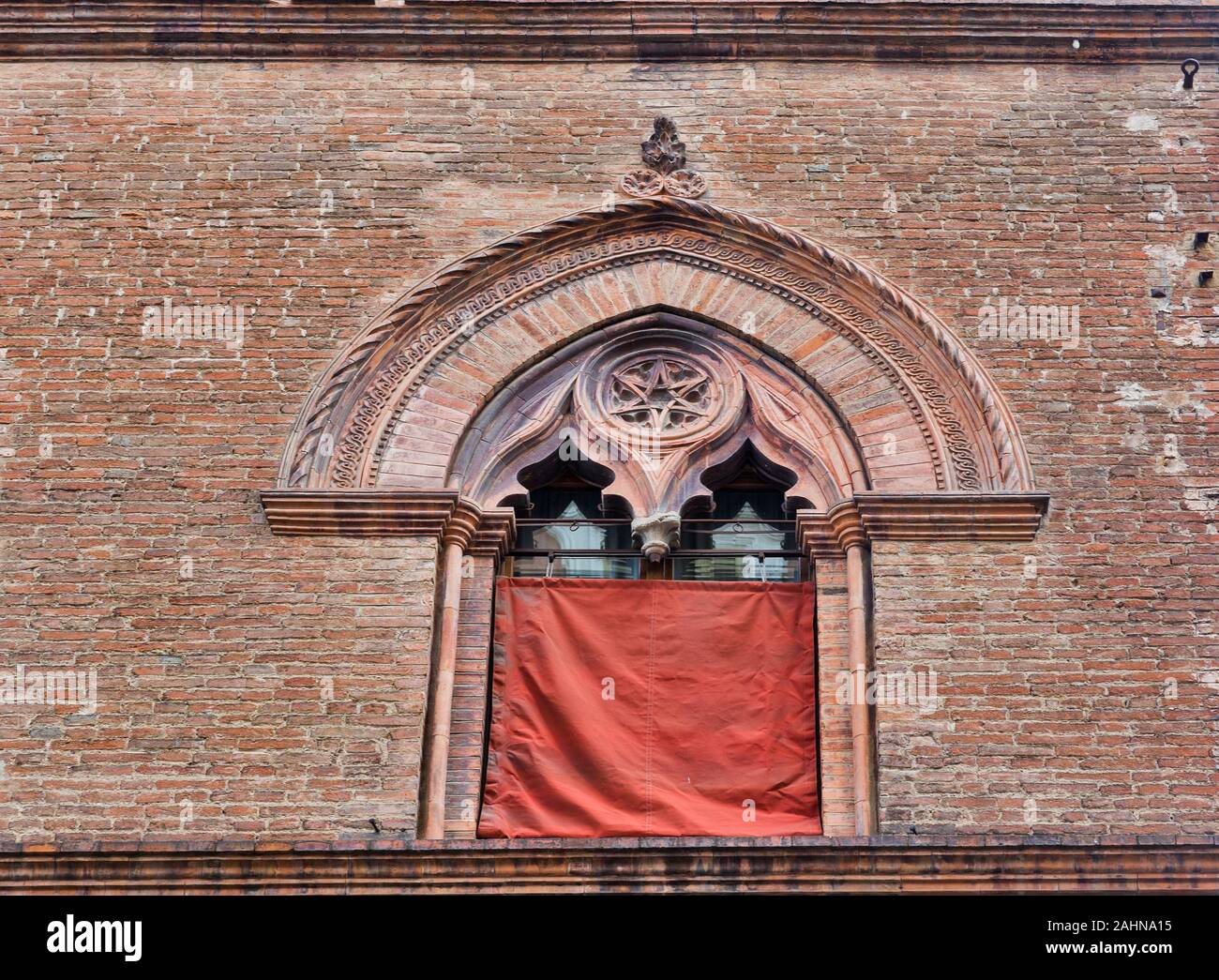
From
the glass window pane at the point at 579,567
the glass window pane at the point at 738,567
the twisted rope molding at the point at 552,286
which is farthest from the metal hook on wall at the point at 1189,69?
the glass window pane at the point at 579,567

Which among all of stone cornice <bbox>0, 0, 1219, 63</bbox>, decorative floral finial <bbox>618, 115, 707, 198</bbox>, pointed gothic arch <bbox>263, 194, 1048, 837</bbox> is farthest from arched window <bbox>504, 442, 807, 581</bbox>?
stone cornice <bbox>0, 0, 1219, 63</bbox>

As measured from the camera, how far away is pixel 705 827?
13.0m

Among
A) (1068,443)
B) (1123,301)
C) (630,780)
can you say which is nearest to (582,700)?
(630,780)

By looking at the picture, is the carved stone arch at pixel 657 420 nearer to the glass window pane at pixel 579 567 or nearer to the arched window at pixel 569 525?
the arched window at pixel 569 525

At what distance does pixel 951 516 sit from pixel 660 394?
2064 millimetres

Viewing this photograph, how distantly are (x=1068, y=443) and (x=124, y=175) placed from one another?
615 cm

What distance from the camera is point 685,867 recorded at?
1154cm

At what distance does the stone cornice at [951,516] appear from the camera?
13.6 metres

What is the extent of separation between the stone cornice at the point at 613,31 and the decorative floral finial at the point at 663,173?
706 millimetres

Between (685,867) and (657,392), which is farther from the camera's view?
(657,392)

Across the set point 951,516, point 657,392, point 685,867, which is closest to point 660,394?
point 657,392

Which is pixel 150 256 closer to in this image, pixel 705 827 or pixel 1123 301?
pixel 705 827

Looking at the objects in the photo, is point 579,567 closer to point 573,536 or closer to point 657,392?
point 573,536

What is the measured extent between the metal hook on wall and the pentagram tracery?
12.3ft
